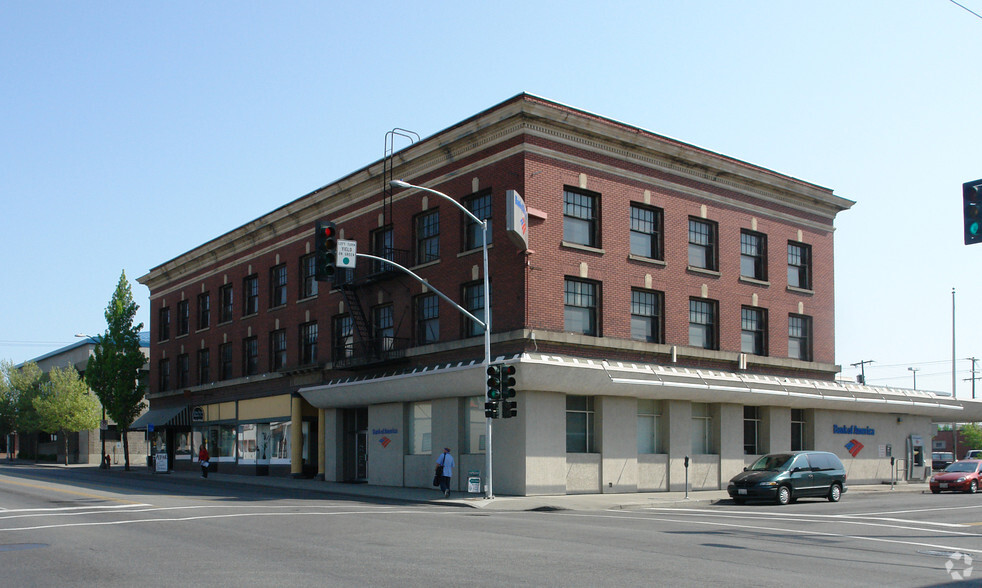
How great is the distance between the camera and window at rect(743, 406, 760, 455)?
3716 centimetres

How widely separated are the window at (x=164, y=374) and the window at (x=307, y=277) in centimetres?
1993

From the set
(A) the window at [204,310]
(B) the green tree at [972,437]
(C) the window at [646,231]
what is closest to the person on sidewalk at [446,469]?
(C) the window at [646,231]

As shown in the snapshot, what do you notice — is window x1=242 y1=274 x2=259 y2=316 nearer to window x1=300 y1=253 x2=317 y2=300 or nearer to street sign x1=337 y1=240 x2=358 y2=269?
window x1=300 y1=253 x2=317 y2=300

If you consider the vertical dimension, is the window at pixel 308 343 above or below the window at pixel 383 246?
below

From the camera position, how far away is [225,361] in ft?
168

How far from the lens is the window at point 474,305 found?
32.6 m

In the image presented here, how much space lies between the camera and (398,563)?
12.8 metres

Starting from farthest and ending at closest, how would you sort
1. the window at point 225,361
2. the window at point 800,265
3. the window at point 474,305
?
A: the window at point 225,361 → the window at point 800,265 → the window at point 474,305

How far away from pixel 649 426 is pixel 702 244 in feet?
25.5

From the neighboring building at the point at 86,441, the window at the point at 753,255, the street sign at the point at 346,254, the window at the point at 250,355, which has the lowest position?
the neighboring building at the point at 86,441

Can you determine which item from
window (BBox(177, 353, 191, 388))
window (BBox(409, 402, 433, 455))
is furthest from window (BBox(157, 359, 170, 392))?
window (BBox(409, 402, 433, 455))

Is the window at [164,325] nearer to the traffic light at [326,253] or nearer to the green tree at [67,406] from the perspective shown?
the green tree at [67,406]

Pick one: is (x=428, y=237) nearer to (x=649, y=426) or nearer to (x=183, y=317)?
(x=649, y=426)

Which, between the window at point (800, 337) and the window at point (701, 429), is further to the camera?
the window at point (800, 337)
